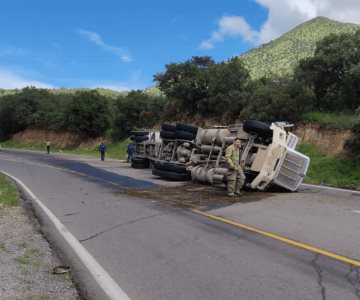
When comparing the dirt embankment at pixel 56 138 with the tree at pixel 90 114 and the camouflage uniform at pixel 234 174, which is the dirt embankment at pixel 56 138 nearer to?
the tree at pixel 90 114

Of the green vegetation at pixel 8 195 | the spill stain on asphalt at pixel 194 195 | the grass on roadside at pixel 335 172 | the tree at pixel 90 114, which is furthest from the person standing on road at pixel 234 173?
the tree at pixel 90 114

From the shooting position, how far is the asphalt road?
5480mm

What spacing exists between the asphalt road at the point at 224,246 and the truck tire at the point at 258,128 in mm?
2345

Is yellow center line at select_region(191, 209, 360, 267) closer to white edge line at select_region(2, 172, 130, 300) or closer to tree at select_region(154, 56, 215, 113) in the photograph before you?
white edge line at select_region(2, 172, 130, 300)

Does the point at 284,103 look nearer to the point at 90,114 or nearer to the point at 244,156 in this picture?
the point at 244,156

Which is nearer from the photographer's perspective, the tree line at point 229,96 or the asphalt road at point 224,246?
the asphalt road at point 224,246

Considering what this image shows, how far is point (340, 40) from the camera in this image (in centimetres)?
2495

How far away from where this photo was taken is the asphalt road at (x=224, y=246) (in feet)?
18.0

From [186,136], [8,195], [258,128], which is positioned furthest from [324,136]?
[8,195]

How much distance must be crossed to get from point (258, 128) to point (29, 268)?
977 centimetres

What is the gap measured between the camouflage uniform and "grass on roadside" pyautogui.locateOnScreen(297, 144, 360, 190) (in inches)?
186

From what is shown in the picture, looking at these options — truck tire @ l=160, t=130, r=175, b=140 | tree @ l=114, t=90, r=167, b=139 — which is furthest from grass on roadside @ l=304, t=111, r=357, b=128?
tree @ l=114, t=90, r=167, b=139

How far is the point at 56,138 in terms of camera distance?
67.4m

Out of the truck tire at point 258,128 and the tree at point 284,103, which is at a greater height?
the tree at point 284,103
